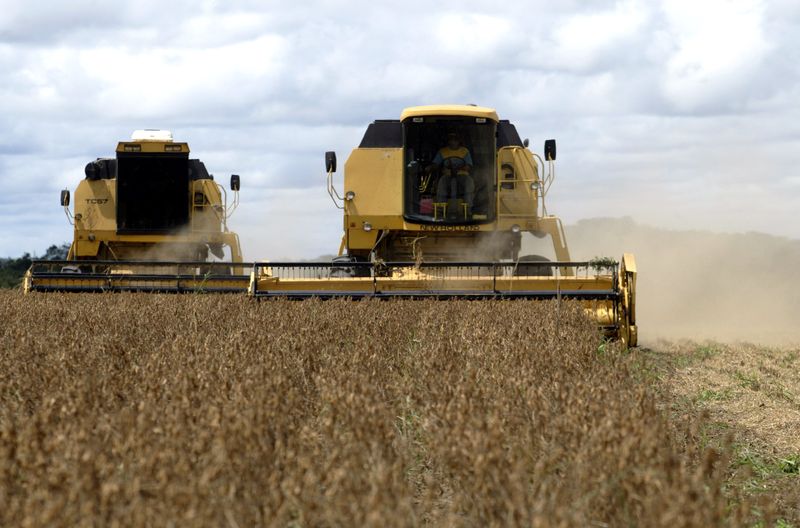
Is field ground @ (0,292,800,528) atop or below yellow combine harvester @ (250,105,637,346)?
below

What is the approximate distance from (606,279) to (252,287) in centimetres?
353

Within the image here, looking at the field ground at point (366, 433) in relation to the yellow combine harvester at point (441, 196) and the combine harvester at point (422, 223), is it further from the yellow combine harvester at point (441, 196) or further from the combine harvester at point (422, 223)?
the yellow combine harvester at point (441, 196)

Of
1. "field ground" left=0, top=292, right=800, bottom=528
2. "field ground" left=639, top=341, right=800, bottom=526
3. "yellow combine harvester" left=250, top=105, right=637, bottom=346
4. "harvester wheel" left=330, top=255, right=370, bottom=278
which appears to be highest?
"yellow combine harvester" left=250, top=105, right=637, bottom=346

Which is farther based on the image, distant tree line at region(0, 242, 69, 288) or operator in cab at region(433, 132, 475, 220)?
distant tree line at region(0, 242, 69, 288)

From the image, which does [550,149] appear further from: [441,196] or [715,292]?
[715,292]

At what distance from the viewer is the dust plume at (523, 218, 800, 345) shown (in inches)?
645

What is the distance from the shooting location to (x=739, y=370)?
1039 cm

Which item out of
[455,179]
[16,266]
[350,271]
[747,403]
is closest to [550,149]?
[455,179]

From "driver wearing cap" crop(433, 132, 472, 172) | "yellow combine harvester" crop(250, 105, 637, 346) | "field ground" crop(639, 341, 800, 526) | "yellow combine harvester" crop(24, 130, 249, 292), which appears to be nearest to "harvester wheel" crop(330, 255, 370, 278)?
"yellow combine harvester" crop(250, 105, 637, 346)

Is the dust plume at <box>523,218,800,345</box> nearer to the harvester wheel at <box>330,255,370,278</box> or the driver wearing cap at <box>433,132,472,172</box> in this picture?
the driver wearing cap at <box>433,132,472,172</box>

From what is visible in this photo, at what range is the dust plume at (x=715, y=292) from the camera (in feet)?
53.7

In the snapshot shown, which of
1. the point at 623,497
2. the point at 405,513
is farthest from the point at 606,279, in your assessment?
the point at 405,513

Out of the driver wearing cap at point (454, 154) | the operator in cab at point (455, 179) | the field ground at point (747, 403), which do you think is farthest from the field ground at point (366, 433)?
the driver wearing cap at point (454, 154)

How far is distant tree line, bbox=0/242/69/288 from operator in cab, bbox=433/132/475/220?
17.8 meters
